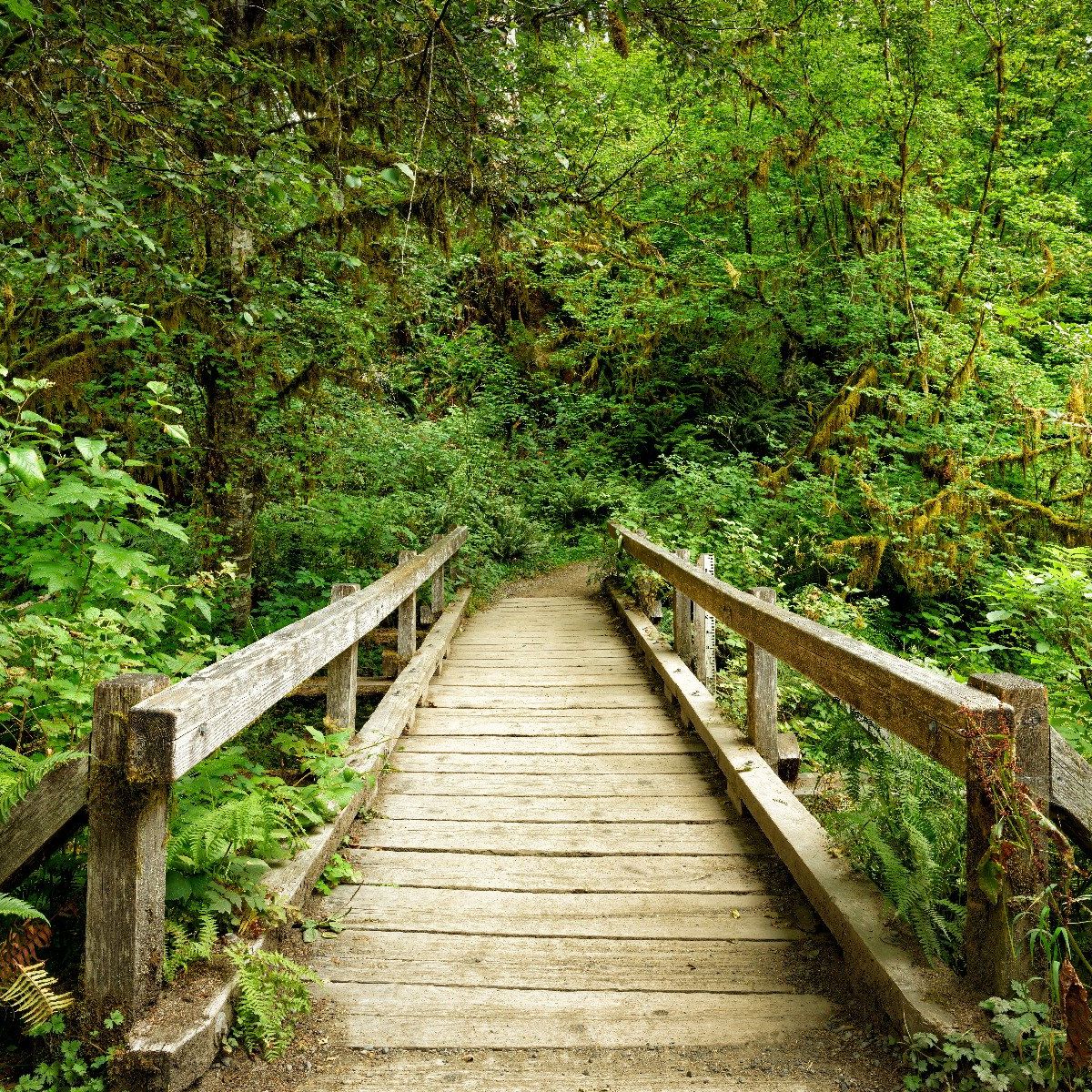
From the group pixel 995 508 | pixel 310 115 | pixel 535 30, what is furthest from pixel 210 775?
pixel 995 508

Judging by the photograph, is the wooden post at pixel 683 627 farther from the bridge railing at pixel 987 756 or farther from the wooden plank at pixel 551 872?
the bridge railing at pixel 987 756

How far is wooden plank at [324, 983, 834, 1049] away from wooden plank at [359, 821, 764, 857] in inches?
40.5

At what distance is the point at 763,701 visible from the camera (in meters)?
3.99

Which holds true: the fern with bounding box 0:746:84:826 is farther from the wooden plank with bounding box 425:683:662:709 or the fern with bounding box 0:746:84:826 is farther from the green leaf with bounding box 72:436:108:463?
the wooden plank with bounding box 425:683:662:709

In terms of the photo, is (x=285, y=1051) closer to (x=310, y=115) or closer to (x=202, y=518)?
(x=202, y=518)

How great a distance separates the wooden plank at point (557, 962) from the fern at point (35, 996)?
947 millimetres

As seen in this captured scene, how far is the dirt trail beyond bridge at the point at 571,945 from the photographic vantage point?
2.17m

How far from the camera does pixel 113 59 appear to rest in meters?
4.79

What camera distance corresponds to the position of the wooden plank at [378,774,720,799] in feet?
13.8

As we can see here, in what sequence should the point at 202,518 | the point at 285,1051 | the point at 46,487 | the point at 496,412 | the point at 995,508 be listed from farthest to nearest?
the point at 496,412, the point at 995,508, the point at 202,518, the point at 46,487, the point at 285,1051

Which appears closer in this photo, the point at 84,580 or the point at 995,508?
the point at 84,580

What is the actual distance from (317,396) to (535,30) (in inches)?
178

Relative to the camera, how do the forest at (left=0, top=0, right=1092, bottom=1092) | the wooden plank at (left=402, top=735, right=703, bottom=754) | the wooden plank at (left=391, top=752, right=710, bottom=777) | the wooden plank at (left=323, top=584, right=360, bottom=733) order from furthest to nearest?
the wooden plank at (left=402, top=735, right=703, bottom=754) → the wooden plank at (left=391, top=752, right=710, bottom=777) → the wooden plank at (left=323, top=584, right=360, bottom=733) → the forest at (left=0, top=0, right=1092, bottom=1092)

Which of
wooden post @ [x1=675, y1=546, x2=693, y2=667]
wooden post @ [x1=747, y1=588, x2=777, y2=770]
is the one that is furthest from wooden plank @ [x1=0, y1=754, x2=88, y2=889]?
wooden post @ [x1=675, y1=546, x2=693, y2=667]
